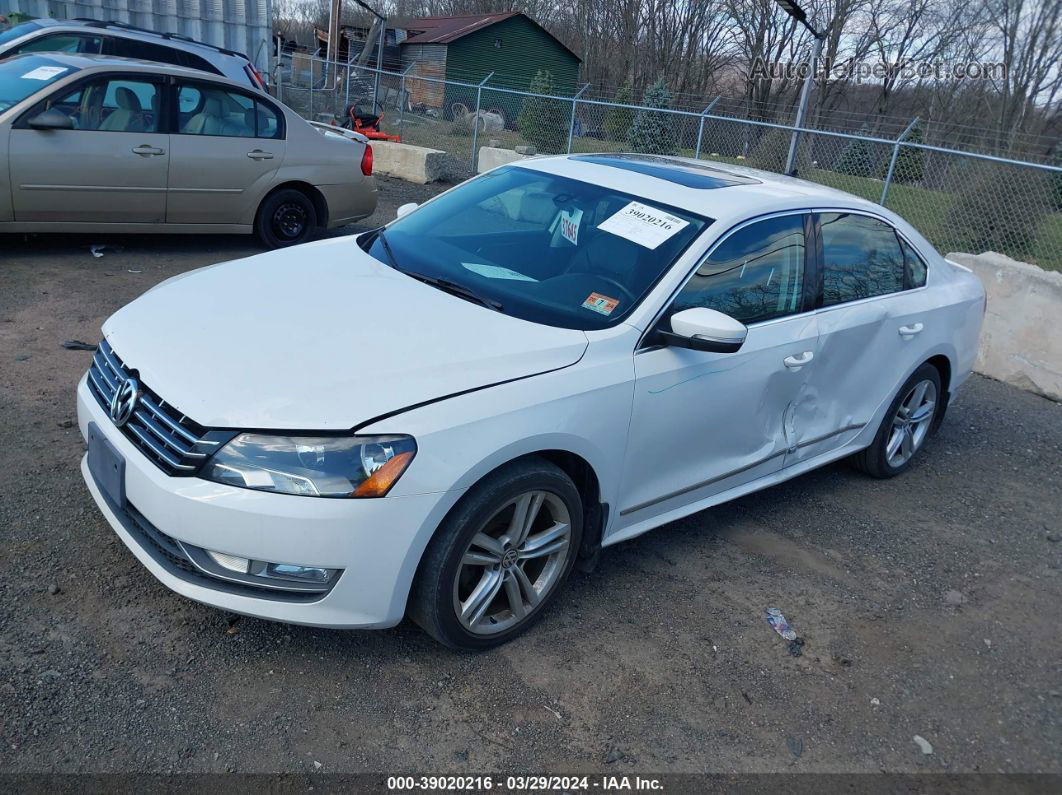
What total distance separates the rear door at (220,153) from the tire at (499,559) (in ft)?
18.8

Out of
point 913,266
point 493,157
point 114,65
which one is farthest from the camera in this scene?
point 493,157

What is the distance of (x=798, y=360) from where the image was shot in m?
4.00

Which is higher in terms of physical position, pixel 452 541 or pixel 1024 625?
pixel 452 541

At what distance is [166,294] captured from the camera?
364cm

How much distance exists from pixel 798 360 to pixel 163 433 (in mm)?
2673

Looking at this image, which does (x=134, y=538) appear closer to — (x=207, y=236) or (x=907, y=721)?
(x=907, y=721)

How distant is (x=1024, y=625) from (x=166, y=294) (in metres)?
3.97

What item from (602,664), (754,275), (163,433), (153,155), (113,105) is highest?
(113,105)

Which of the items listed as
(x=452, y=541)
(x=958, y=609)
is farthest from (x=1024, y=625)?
(x=452, y=541)

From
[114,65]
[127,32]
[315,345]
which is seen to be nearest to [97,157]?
[114,65]

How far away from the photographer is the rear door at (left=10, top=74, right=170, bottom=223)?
679cm

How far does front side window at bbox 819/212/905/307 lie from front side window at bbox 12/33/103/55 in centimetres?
955

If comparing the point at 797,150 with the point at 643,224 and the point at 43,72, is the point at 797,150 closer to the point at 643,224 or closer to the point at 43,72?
the point at 43,72

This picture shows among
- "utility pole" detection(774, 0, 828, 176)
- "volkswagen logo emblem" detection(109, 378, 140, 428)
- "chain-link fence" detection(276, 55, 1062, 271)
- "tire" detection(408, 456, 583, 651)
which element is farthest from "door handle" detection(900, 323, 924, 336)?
"utility pole" detection(774, 0, 828, 176)
